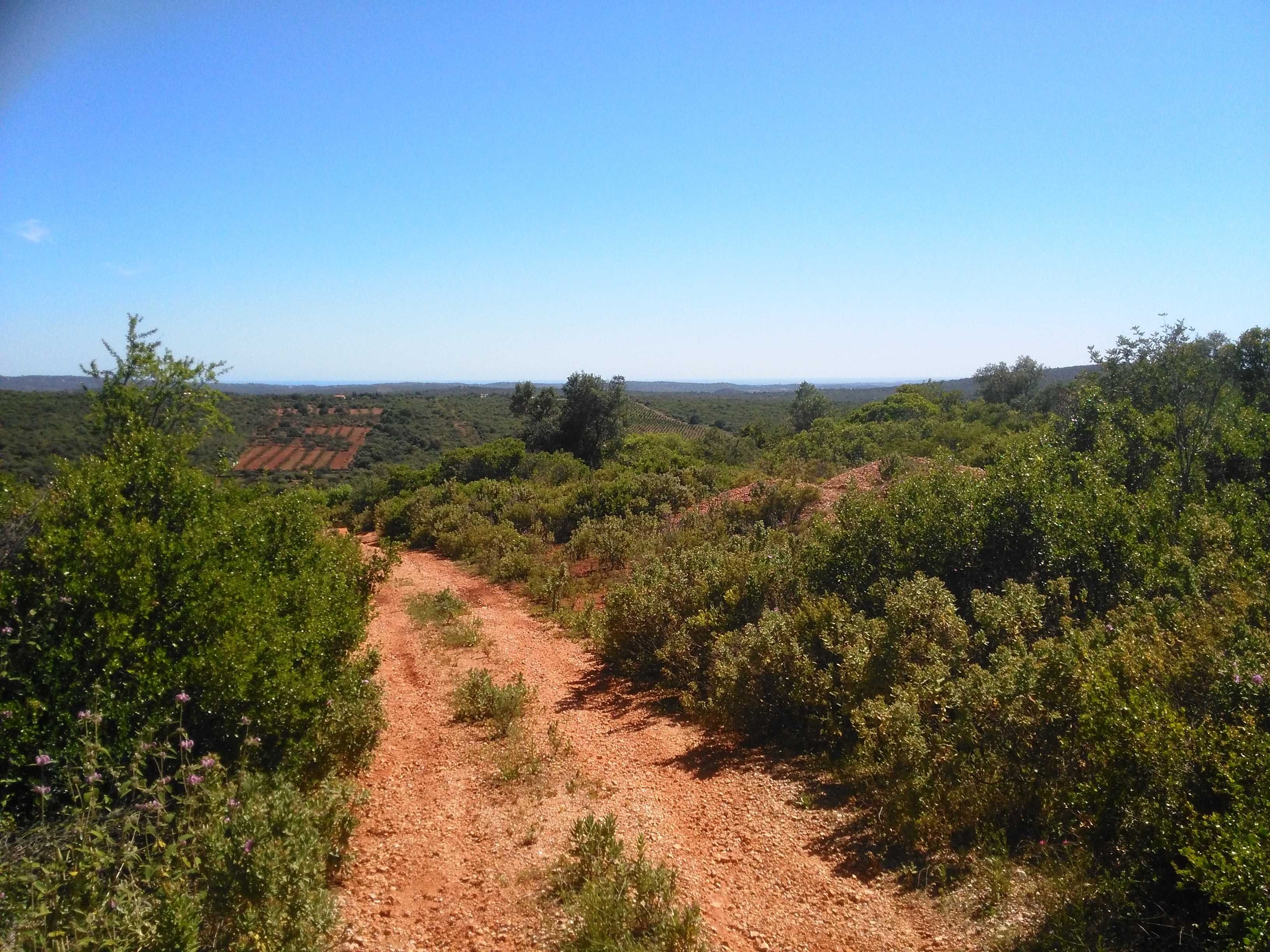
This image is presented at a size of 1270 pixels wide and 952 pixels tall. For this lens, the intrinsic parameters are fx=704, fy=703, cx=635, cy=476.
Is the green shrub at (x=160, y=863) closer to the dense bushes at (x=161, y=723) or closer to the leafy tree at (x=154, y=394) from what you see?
the dense bushes at (x=161, y=723)

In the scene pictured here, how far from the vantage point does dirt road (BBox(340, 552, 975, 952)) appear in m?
4.13

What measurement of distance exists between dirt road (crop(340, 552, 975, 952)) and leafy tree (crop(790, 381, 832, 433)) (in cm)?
3772

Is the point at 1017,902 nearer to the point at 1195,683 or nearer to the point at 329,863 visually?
the point at 1195,683

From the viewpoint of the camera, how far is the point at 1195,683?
442 centimetres

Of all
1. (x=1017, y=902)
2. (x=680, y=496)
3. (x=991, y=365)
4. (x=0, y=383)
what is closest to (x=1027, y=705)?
(x=1017, y=902)

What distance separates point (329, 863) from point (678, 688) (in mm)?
4572

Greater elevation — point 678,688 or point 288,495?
point 288,495

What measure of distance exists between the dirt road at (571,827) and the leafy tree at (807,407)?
3772 centimetres

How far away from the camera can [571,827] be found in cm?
525

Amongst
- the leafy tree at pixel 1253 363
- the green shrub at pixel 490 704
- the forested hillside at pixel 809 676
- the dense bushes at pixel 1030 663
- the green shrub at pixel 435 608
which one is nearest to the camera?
the forested hillside at pixel 809 676

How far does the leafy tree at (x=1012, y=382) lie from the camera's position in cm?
4300

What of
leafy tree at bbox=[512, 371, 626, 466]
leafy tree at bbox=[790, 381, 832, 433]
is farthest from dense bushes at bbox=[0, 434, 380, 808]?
leafy tree at bbox=[790, 381, 832, 433]

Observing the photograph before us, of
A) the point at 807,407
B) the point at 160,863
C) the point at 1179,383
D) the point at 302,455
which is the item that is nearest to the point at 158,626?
the point at 160,863

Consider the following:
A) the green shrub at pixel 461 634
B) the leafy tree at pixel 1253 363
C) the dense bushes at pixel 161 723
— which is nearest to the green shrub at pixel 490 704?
the dense bushes at pixel 161 723
